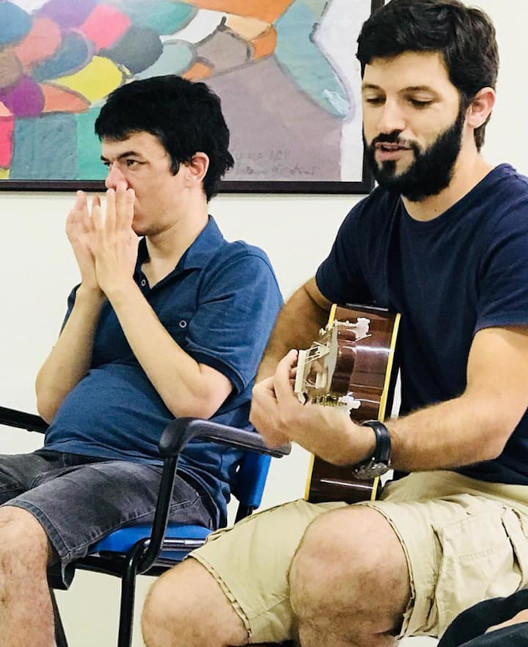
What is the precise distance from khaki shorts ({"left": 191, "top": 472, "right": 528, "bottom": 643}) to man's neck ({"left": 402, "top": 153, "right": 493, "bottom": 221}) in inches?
15.1

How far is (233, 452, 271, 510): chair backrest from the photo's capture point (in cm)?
182

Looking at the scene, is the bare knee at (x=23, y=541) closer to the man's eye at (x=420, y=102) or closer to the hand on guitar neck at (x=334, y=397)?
the hand on guitar neck at (x=334, y=397)

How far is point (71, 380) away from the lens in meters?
1.88

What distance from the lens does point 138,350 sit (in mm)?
1712

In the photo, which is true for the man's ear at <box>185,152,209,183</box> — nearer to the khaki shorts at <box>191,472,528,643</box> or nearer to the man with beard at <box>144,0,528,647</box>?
the man with beard at <box>144,0,528,647</box>

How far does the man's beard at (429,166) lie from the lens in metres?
1.41

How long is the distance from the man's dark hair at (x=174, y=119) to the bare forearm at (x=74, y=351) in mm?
309

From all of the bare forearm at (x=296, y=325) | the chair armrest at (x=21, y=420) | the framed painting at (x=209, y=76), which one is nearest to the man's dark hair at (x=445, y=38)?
the bare forearm at (x=296, y=325)

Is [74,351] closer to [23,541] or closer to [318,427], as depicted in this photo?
[23,541]

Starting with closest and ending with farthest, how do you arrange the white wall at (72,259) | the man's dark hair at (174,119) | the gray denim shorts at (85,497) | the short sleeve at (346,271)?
the gray denim shorts at (85,497) < the short sleeve at (346,271) < the man's dark hair at (174,119) < the white wall at (72,259)

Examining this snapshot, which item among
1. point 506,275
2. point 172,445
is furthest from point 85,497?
point 506,275

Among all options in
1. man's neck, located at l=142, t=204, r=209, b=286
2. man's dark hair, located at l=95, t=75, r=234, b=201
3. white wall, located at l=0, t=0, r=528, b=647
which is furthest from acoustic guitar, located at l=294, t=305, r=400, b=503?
white wall, located at l=0, t=0, r=528, b=647

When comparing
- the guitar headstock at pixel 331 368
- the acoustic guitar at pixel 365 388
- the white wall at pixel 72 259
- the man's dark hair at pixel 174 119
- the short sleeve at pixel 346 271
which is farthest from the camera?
the white wall at pixel 72 259

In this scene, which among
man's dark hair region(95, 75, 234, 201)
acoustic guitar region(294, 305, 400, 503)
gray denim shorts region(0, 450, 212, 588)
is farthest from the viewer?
man's dark hair region(95, 75, 234, 201)
